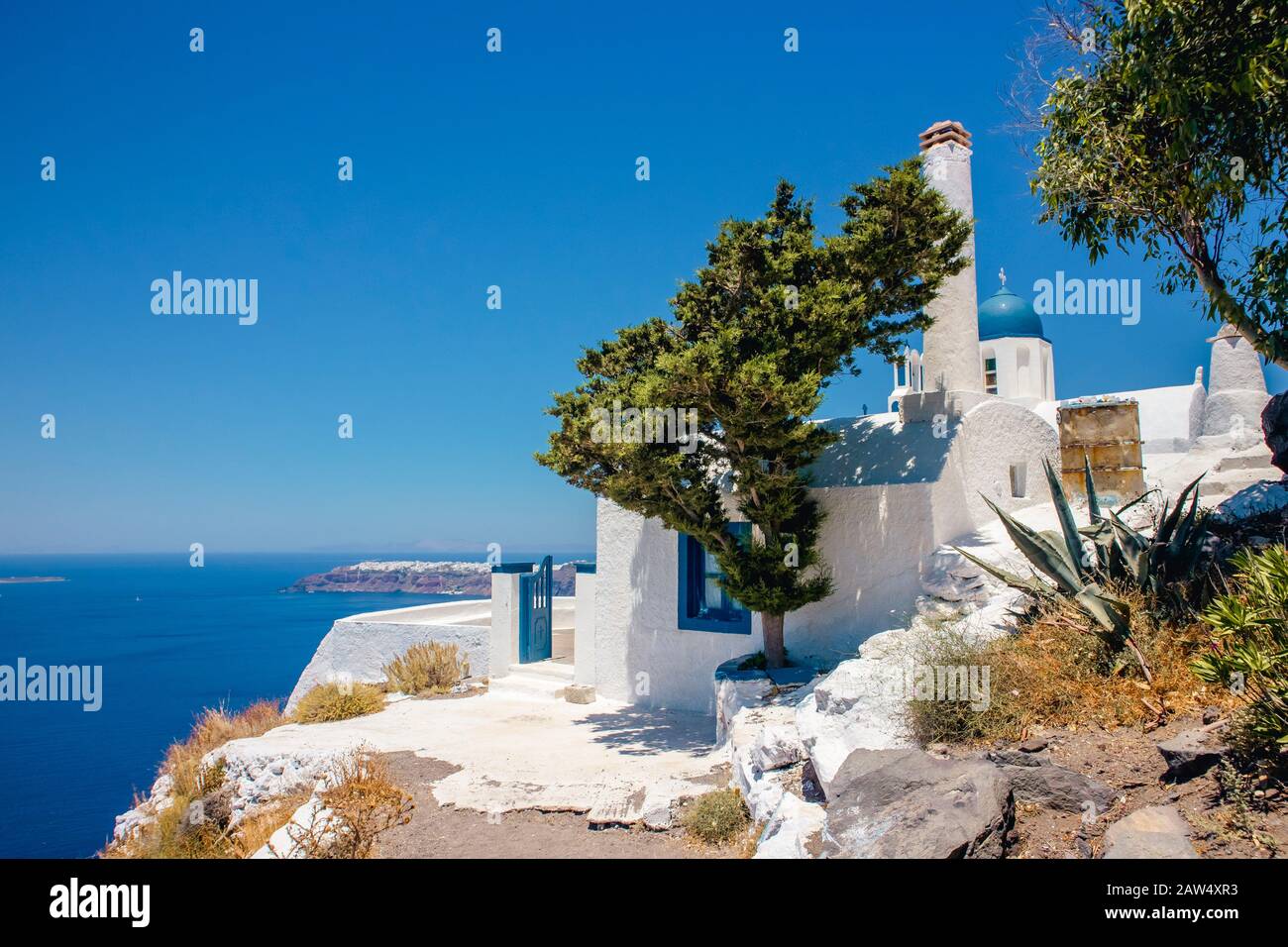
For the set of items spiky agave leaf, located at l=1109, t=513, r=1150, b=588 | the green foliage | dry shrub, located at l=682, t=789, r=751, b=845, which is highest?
spiky agave leaf, located at l=1109, t=513, r=1150, b=588

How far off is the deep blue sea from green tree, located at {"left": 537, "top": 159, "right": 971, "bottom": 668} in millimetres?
11279

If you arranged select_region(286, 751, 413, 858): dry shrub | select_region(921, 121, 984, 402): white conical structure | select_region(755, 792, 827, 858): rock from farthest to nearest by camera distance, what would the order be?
select_region(921, 121, 984, 402): white conical structure
select_region(286, 751, 413, 858): dry shrub
select_region(755, 792, 827, 858): rock

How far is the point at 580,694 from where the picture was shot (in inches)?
494

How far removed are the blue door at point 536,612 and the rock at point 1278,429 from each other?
1112cm

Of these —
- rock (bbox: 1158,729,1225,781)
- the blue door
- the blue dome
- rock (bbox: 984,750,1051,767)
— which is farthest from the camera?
the blue dome

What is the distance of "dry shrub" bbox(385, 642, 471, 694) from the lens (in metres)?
13.8

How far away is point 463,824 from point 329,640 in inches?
412

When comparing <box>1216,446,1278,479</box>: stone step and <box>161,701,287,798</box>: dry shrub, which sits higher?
<box>1216,446,1278,479</box>: stone step

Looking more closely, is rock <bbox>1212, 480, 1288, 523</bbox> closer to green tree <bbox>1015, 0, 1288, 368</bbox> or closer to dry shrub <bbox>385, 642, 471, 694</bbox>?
green tree <bbox>1015, 0, 1288, 368</bbox>

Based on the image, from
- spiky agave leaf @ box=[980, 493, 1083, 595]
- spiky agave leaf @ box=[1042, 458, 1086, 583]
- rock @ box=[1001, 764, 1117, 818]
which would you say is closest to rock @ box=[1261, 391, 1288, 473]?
spiky agave leaf @ box=[1042, 458, 1086, 583]

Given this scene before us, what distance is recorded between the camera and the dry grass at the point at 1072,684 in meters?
4.88

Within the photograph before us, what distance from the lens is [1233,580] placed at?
5.73 m

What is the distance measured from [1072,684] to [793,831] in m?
2.15

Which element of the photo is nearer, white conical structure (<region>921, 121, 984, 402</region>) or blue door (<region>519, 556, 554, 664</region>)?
white conical structure (<region>921, 121, 984, 402</region>)
